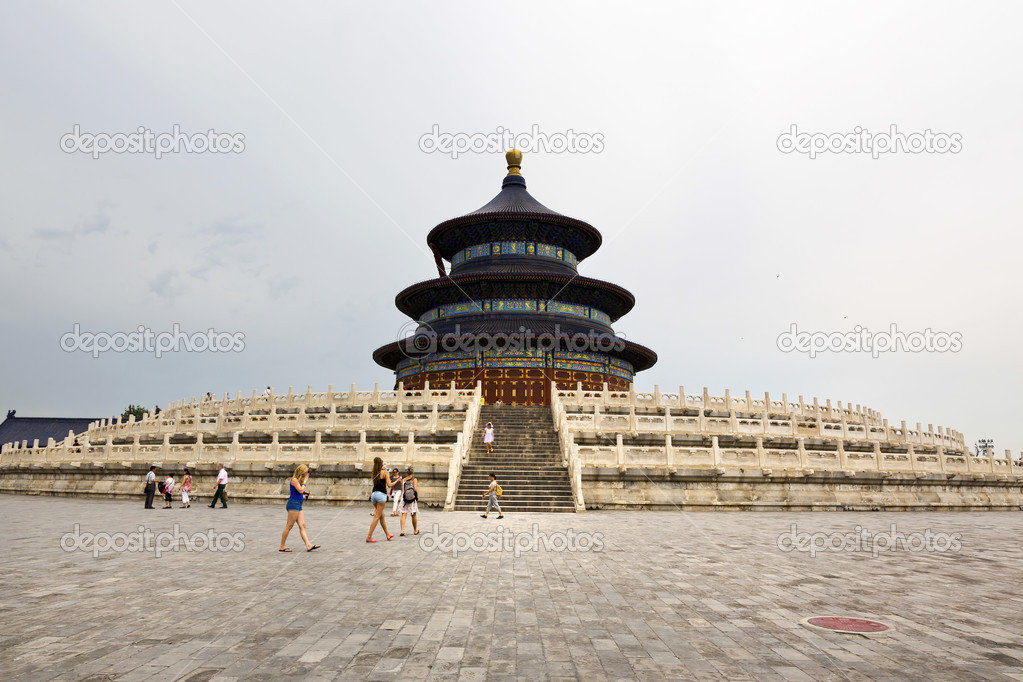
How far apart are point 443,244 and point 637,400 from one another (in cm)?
2837

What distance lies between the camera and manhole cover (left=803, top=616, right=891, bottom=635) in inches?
240

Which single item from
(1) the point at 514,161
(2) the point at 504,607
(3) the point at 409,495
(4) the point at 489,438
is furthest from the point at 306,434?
(1) the point at 514,161

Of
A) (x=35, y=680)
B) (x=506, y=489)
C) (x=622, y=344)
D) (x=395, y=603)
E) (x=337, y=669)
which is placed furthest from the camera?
(x=622, y=344)

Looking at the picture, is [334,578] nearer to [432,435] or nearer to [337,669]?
[337,669]

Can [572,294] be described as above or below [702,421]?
above

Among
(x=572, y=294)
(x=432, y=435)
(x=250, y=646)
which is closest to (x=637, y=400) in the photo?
(x=432, y=435)

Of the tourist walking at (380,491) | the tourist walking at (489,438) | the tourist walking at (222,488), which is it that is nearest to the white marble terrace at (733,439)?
the tourist walking at (489,438)

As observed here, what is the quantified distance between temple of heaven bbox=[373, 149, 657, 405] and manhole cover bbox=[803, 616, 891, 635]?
3295 cm

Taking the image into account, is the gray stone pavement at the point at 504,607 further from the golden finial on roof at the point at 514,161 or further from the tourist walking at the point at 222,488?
the golden finial on roof at the point at 514,161

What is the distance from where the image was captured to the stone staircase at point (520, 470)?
18.5 meters

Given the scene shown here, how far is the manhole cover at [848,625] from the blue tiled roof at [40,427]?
237ft

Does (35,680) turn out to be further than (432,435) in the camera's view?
No

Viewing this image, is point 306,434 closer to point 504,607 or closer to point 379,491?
point 379,491

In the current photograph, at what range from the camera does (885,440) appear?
1080 inches
